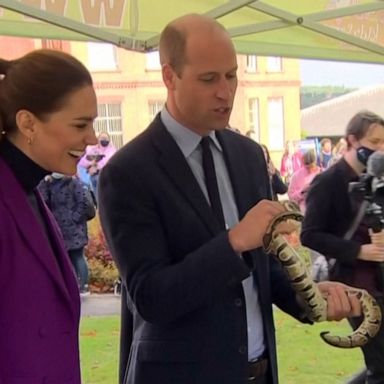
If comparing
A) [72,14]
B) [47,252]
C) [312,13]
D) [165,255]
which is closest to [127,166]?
[165,255]

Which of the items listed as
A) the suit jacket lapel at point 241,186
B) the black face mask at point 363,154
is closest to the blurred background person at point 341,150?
the black face mask at point 363,154

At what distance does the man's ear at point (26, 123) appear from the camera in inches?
68.4

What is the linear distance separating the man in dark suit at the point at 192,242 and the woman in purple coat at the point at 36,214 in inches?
9.4

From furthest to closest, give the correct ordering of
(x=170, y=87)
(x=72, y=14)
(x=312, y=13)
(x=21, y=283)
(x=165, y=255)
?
1. (x=312, y=13)
2. (x=72, y=14)
3. (x=170, y=87)
4. (x=165, y=255)
5. (x=21, y=283)

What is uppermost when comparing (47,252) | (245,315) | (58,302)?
(47,252)

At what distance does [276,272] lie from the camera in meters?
2.27

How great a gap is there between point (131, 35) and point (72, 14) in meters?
0.32

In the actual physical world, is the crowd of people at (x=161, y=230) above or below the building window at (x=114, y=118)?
above

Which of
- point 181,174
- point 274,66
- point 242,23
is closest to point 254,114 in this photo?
point 274,66

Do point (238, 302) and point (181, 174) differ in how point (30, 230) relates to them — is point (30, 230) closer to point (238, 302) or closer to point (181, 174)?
point (181, 174)

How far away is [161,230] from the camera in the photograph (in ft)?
6.62

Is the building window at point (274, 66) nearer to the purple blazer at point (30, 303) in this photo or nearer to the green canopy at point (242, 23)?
the green canopy at point (242, 23)

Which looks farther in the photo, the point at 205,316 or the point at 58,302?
the point at 205,316

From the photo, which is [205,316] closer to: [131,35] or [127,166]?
[127,166]
